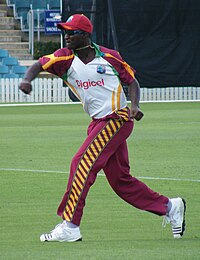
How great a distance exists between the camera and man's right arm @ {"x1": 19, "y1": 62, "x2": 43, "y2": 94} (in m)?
8.55

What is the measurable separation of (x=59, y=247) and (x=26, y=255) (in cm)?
59

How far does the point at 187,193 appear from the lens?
12.4 m

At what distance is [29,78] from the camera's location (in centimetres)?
865

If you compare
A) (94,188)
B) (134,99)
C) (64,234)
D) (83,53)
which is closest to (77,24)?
(83,53)

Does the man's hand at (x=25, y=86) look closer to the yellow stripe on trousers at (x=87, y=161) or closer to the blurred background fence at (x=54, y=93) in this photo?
the yellow stripe on trousers at (x=87, y=161)

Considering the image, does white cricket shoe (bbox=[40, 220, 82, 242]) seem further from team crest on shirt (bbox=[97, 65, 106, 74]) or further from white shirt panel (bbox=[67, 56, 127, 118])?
team crest on shirt (bbox=[97, 65, 106, 74])

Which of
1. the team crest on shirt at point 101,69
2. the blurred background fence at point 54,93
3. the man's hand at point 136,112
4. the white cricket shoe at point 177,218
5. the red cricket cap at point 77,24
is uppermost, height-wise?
the red cricket cap at point 77,24

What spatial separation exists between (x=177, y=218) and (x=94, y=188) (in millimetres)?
3857

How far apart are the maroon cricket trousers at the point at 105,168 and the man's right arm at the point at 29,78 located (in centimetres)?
74

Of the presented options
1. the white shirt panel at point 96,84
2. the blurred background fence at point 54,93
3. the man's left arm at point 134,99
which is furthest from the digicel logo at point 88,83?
the blurred background fence at point 54,93

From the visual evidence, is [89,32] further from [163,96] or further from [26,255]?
[163,96]

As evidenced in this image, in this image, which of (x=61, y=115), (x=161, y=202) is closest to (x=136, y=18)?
(x=61, y=115)

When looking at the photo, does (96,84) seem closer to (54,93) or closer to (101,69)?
(101,69)

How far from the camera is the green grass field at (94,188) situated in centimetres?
849
